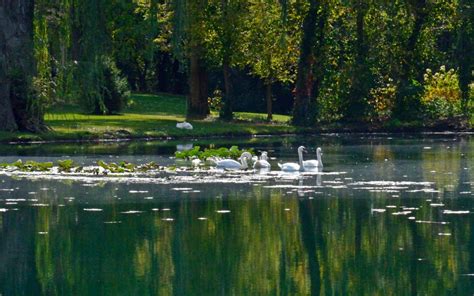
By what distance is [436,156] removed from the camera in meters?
32.1

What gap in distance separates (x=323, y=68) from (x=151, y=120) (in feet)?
21.1

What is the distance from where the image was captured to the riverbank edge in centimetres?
3681

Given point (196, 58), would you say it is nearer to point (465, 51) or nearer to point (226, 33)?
point (226, 33)

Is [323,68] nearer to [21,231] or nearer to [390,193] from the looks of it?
[390,193]

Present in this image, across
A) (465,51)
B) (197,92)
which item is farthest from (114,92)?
(465,51)

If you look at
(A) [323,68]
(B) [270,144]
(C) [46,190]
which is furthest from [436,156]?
(A) [323,68]

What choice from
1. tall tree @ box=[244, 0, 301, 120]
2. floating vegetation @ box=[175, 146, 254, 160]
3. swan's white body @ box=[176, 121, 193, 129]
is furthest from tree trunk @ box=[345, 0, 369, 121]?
floating vegetation @ box=[175, 146, 254, 160]

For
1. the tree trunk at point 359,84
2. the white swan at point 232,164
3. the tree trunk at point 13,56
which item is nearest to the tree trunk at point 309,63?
the tree trunk at point 359,84

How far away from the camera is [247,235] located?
17938 mm

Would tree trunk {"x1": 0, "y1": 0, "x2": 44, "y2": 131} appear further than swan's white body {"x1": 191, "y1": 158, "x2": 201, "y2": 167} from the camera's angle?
Yes

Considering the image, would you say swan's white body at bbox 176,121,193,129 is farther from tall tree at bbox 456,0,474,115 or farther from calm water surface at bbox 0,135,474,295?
calm water surface at bbox 0,135,474,295

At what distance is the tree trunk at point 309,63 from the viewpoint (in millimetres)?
45781

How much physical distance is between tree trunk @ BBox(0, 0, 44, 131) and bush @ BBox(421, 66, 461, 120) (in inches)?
620

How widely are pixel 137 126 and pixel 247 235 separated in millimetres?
24747
